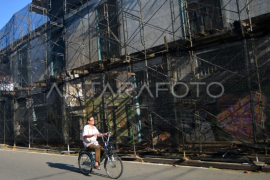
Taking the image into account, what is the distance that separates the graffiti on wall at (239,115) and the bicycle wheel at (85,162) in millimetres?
4255

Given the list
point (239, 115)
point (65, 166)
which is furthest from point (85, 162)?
point (239, 115)

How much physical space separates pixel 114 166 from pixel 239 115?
15.1ft

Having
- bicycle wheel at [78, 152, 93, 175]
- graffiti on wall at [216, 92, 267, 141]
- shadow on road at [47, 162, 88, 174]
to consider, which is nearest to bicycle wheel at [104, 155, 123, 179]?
bicycle wheel at [78, 152, 93, 175]

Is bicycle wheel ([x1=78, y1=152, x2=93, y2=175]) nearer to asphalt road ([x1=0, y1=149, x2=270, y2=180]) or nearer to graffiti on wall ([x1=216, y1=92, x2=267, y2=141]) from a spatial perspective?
asphalt road ([x1=0, y1=149, x2=270, y2=180])

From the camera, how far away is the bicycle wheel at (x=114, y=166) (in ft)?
19.9

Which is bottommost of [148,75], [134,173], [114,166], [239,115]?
[134,173]

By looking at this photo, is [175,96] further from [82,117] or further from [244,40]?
[82,117]

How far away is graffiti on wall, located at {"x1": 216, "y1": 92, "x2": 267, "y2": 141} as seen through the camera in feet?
25.8

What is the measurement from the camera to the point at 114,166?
20.2ft

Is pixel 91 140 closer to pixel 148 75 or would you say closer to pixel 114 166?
pixel 114 166

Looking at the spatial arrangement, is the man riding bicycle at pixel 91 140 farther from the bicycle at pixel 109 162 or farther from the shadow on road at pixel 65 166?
the shadow on road at pixel 65 166

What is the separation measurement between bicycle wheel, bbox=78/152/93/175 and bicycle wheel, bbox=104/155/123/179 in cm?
68

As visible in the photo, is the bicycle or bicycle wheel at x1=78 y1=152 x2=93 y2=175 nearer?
the bicycle

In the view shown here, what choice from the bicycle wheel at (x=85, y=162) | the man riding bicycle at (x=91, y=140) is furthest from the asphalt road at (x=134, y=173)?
the man riding bicycle at (x=91, y=140)
